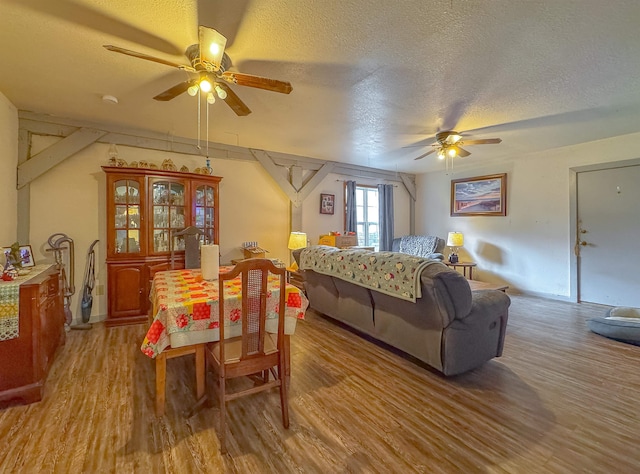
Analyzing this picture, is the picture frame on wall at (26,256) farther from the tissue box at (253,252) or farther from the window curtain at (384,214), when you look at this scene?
the window curtain at (384,214)

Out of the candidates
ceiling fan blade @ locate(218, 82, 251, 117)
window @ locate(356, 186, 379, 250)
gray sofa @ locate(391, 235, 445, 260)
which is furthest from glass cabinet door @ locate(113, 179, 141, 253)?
gray sofa @ locate(391, 235, 445, 260)

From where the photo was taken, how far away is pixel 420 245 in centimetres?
638

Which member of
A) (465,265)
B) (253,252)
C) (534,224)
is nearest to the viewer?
(253,252)

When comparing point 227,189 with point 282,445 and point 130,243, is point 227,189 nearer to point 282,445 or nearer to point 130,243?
point 130,243

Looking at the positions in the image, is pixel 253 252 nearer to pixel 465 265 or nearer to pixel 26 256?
pixel 26 256

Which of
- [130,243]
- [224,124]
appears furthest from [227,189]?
[130,243]

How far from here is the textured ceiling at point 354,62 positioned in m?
1.75

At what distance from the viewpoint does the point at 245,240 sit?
4867 millimetres

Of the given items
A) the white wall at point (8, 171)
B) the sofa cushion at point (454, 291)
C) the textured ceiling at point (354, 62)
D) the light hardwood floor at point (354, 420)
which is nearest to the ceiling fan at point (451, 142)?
the textured ceiling at point (354, 62)

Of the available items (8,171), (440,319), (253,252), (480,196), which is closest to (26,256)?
(8,171)

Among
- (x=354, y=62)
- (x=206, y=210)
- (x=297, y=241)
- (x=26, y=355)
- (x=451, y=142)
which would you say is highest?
(x=354, y=62)

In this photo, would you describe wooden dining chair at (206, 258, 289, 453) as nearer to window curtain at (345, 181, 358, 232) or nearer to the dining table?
the dining table

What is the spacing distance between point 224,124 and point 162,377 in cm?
294

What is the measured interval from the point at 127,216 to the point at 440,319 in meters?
3.69
